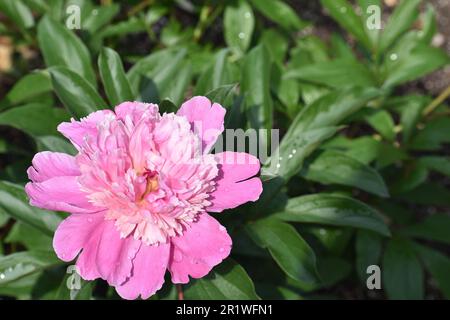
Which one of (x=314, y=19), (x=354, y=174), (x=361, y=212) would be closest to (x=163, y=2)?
(x=314, y=19)

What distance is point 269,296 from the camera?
172 cm

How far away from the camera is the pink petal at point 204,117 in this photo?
3.73 ft

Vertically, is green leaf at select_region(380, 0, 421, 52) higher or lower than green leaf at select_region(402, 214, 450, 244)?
higher

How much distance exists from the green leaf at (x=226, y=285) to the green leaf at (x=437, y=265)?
0.84 m

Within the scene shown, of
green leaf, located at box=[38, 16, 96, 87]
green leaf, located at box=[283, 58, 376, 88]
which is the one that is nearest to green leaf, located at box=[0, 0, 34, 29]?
green leaf, located at box=[38, 16, 96, 87]

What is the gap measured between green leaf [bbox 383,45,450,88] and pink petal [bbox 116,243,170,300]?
3.72 ft

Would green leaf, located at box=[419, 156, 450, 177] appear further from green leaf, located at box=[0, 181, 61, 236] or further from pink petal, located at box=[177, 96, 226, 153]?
green leaf, located at box=[0, 181, 61, 236]

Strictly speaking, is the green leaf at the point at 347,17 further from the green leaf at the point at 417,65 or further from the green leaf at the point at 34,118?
the green leaf at the point at 34,118

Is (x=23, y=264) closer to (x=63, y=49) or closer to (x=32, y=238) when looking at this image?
(x=32, y=238)

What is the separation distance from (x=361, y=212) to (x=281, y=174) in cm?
23

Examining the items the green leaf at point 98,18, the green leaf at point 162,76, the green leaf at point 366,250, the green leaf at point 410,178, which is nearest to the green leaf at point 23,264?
the green leaf at point 162,76

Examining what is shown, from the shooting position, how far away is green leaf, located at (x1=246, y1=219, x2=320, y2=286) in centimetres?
134
